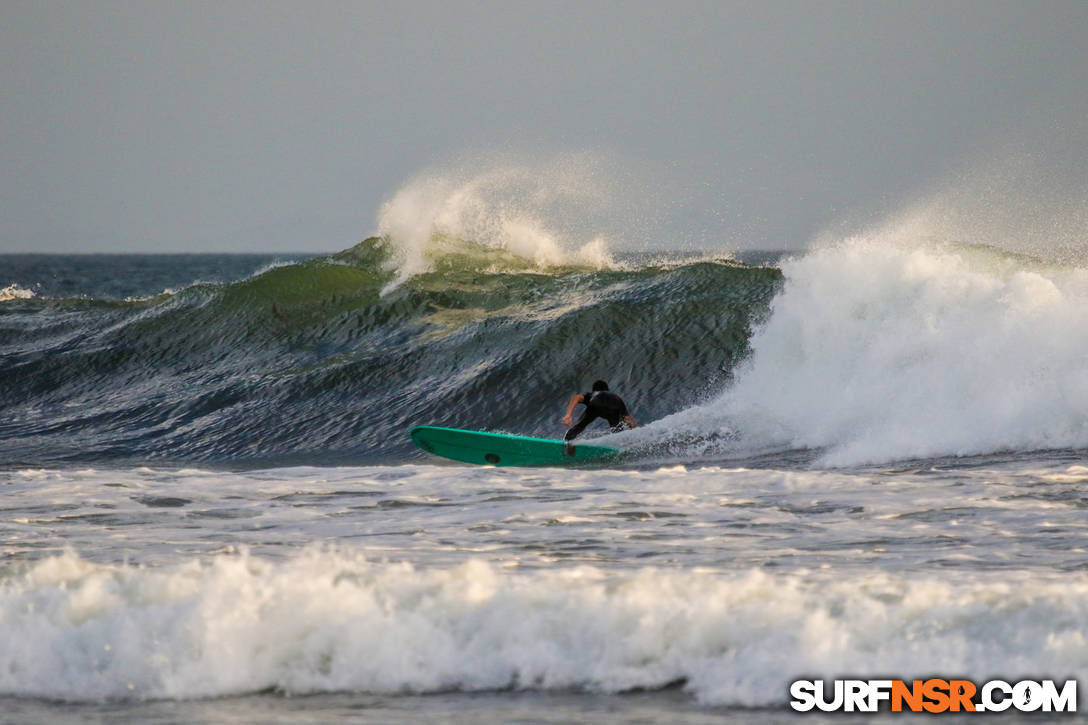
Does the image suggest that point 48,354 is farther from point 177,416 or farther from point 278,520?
point 278,520

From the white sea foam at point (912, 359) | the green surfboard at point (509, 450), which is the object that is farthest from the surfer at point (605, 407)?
the green surfboard at point (509, 450)

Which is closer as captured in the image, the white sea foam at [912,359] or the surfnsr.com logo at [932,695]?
the surfnsr.com logo at [932,695]

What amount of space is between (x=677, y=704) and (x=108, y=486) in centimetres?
689

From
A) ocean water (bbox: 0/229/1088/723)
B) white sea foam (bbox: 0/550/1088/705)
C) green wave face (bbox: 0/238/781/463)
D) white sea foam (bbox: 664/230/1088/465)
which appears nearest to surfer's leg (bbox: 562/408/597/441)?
ocean water (bbox: 0/229/1088/723)

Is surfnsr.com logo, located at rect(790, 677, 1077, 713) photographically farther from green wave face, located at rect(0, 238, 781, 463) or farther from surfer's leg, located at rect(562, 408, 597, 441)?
green wave face, located at rect(0, 238, 781, 463)

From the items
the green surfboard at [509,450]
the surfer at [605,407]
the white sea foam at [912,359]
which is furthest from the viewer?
the surfer at [605,407]

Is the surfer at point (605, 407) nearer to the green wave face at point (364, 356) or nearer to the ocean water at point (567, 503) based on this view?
the ocean water at point (567, 503)

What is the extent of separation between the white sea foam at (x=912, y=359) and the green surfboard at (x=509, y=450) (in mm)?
1765

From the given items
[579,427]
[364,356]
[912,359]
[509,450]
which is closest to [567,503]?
[509,450]

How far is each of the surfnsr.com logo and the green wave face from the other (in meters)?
9.92

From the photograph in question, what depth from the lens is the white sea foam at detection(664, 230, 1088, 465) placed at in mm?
12086

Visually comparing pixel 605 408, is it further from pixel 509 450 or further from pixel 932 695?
pixel 932 695

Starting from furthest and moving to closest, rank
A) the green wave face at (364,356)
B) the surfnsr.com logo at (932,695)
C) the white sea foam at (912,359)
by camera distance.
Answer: the green wave face at (364,356)
the white sea foam at (912,359)
the surfnsr.com logo at (932,695)

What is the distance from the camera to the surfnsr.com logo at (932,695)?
496 centimetres
